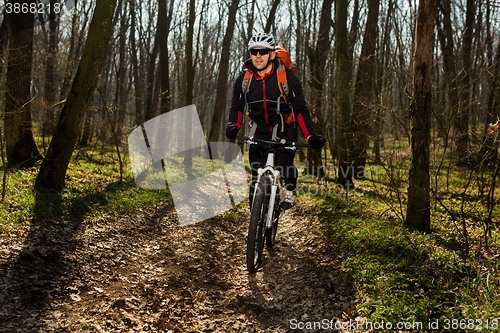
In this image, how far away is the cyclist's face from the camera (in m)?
4.06

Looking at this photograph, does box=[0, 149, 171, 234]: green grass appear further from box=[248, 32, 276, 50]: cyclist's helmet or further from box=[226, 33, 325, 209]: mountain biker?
box=[248, 32, 276, 50]: cyclist's helmet

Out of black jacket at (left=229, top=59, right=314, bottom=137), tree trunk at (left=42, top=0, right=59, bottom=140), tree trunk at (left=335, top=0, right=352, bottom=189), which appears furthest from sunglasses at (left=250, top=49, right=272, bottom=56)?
tree trunk at (left=42, top=0, right=59, bottom=140)

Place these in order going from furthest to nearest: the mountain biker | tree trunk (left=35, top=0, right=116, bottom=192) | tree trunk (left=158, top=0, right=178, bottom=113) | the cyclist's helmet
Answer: tree trunk (left=158, top=0, right=178, bottom=113) → tree trunk (left=35, top=0, right=116, bottom=192) → the mountain biker → the cyclist's helmet

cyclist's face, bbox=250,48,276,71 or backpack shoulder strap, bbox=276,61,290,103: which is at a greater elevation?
cyclist's face, bbox=250,48,276,71

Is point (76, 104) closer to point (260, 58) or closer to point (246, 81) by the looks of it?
point (246, 81)

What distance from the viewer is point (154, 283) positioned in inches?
147

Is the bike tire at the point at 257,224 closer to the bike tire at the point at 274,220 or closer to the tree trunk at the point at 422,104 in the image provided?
the bike tire at the point at 274,220

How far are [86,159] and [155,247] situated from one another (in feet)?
25.3

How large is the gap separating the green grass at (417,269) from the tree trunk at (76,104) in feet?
17.2

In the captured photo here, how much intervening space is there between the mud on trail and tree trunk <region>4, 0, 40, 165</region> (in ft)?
13.4

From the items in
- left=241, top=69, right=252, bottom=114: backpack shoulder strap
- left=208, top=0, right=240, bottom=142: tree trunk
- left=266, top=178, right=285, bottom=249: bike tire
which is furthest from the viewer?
left=208, top=0, right=240, bottom=142: tree trunk

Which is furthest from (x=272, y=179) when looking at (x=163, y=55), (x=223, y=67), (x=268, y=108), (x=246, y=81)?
(x=223, y=67)

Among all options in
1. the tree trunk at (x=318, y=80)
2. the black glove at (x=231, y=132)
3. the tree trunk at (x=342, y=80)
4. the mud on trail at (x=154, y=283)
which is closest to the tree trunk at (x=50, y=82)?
the mud on trail at (x=154, y=283)

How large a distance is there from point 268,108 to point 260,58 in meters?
0.66
